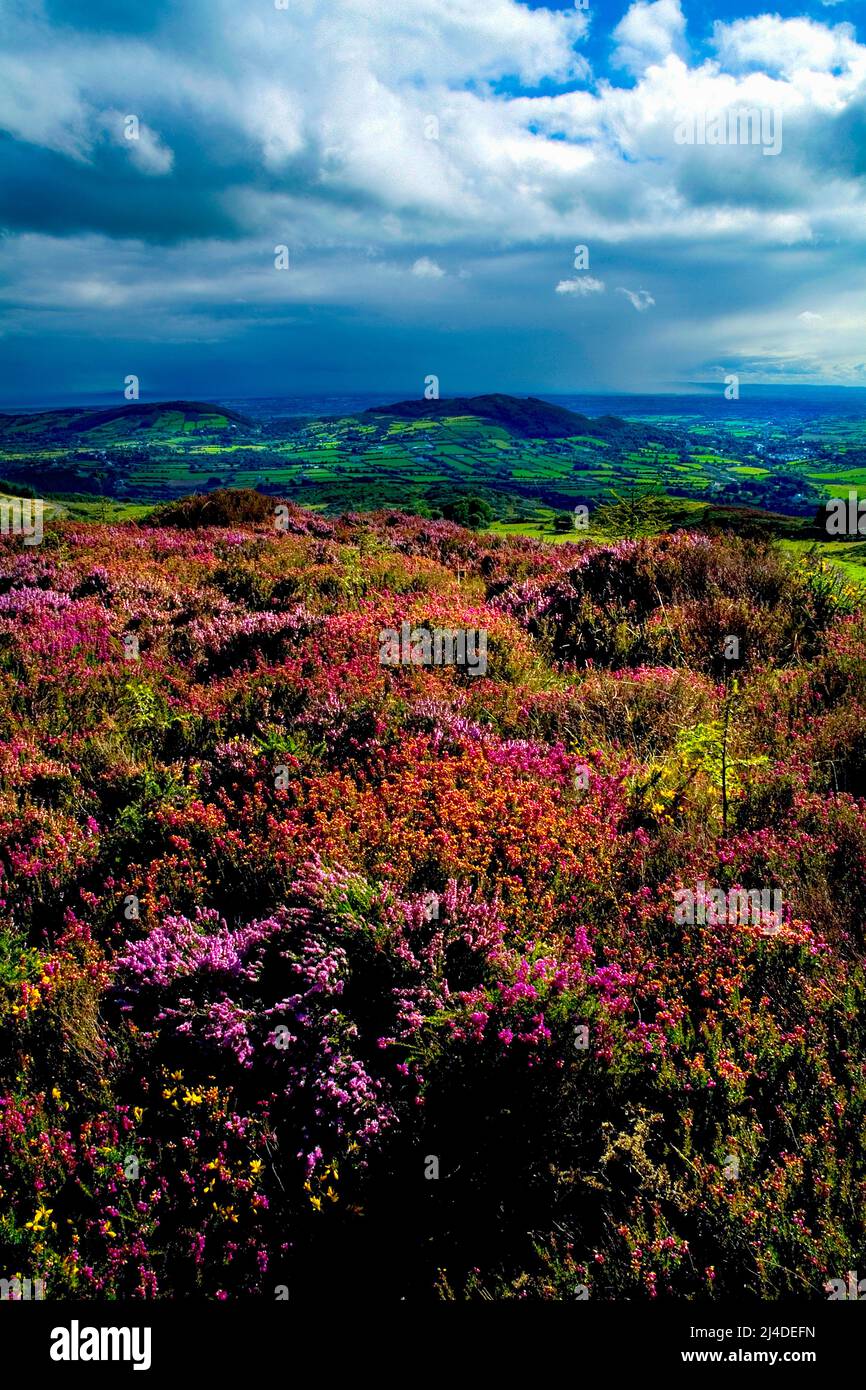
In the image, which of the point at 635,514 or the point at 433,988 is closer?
the point at 433,988

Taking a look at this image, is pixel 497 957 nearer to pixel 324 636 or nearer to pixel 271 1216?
pixel 271 1216

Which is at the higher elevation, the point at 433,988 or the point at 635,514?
the point at 635,514

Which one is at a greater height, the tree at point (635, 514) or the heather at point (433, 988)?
the tree at point (635, 514)

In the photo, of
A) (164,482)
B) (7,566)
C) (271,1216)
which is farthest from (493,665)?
(164,482)

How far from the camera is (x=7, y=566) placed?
1287 centimetres

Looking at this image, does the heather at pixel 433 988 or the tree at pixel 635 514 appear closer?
the heather at pixel 433 988

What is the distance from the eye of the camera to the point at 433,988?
11.2ft

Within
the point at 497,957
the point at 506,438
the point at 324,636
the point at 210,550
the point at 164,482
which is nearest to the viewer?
the point at 497,957

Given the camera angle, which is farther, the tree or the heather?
the tree

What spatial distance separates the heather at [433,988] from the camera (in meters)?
2.61

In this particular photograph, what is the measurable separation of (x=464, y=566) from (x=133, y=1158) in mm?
11685

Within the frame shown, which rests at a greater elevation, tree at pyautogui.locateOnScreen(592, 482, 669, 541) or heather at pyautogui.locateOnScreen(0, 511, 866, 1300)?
tree at pyautogui.locateOnScreen(592, 482, 669, 541)

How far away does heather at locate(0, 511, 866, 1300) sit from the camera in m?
2.61
